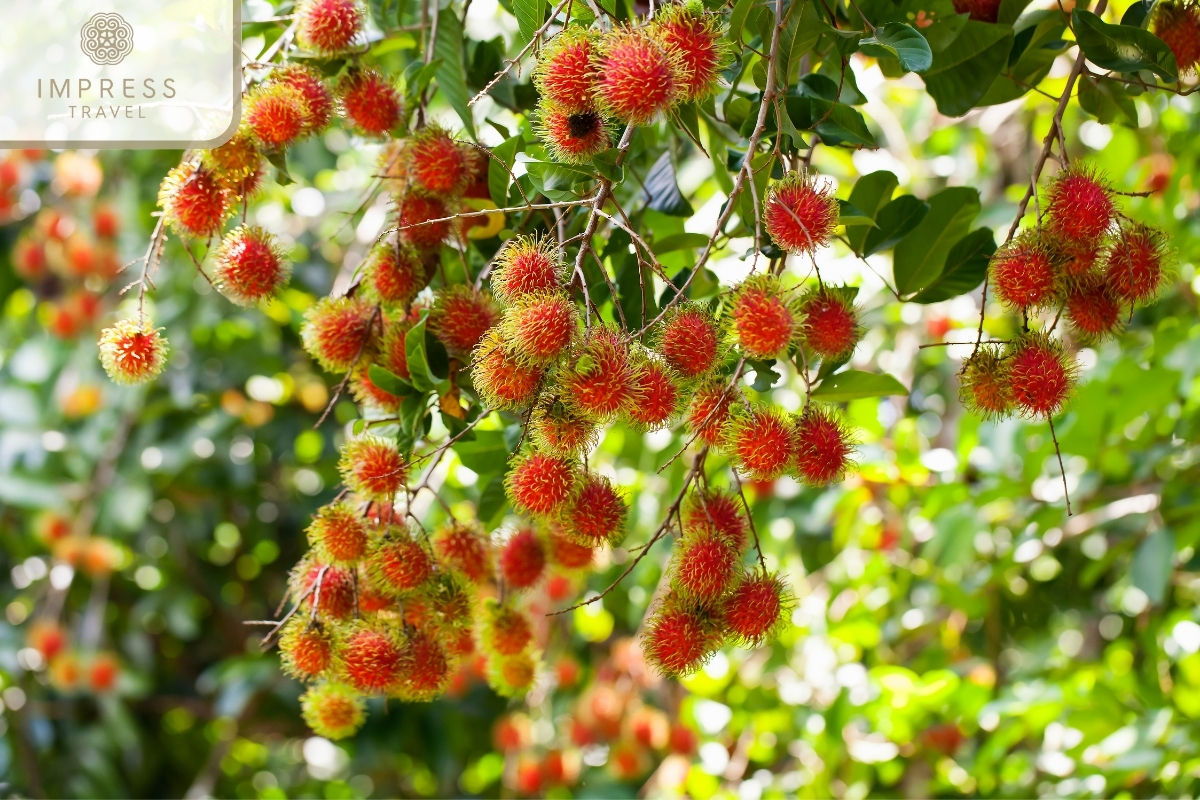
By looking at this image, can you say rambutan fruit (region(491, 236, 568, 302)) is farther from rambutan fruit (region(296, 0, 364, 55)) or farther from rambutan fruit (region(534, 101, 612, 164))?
rambutan fruit (region(296, 0, 364, 55))

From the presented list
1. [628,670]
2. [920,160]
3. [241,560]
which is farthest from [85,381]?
[920,160]

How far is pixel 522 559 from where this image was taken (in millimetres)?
1147

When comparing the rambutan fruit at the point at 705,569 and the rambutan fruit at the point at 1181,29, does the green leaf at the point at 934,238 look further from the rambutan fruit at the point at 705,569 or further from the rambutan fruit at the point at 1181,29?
the rambutan fruit at the point at 705,569

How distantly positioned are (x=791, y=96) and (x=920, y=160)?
5.47 feet

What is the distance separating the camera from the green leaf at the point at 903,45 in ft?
2.79

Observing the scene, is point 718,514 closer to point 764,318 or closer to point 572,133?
point 764,318

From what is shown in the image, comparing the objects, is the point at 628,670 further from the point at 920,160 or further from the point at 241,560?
the point at 920,160

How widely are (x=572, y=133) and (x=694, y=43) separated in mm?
125

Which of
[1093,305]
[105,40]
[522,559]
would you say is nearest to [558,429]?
[522,559]

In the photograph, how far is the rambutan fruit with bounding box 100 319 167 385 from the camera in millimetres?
984

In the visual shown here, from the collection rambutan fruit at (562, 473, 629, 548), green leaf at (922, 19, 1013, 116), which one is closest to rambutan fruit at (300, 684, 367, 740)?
rambutan fruit at (562, 473, 629, 548)

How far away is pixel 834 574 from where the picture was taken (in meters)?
2.32

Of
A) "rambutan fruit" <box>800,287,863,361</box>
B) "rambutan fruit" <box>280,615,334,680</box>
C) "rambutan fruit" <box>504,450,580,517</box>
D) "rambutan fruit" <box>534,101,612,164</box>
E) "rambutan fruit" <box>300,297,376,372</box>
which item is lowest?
"rambutan fruit" <box>280,615,334,680</box>

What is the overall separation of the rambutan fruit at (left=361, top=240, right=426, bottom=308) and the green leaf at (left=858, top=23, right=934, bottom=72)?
18.2 inches
